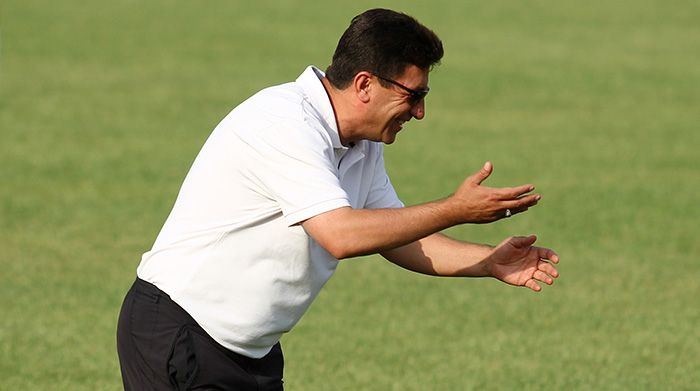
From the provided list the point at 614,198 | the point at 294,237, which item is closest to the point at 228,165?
the point at 294,237

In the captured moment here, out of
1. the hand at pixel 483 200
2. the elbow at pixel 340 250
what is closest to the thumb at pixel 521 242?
the hand at pixel 483 200

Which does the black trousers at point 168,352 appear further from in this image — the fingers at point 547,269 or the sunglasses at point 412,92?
the fingers at point 547,269

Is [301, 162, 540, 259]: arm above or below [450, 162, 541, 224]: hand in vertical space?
Answer: below

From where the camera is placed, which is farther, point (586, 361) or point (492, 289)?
point (492, 289)

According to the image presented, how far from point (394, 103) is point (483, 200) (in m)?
0.74

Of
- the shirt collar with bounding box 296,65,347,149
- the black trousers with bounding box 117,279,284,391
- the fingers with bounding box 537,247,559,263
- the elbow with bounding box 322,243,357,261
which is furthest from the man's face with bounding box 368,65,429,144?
the black trousers with bounding box 117,279,284,391

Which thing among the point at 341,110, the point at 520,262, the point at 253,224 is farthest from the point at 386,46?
the point at 520,262

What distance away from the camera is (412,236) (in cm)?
498

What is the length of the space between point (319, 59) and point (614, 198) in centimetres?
1087

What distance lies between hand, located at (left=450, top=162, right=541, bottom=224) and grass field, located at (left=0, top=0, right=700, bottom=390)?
167 inches

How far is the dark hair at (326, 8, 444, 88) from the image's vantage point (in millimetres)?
5336

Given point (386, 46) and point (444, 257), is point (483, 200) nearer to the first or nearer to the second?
point (386, 46)

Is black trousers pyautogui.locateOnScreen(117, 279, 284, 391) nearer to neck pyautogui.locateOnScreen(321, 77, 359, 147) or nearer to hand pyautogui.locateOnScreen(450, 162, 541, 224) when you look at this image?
neck pyautogui.locateOnScreen(321, 77, 359, 147)

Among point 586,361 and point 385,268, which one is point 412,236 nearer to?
point 586,361
